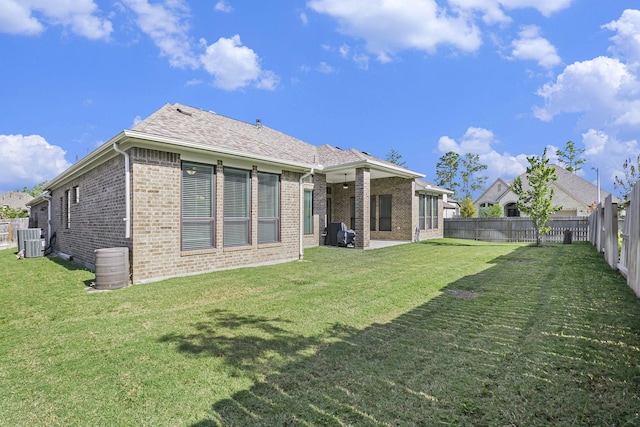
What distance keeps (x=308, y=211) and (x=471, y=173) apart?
4640cm

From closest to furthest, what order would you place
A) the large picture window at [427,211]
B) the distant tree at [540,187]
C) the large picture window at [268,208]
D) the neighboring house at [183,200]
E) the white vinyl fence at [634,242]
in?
the white vinyl fence at [634,242] < the neighboring house at [183,200] < the large picture window at [268,208] < the distant tree at [540,187] < the large picture window at [427,211]

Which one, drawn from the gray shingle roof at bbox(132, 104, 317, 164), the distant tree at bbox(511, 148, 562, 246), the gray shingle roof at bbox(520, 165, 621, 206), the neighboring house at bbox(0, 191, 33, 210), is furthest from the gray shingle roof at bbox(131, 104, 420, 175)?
the neighboring house at bbox(0, 191, 33, 210)

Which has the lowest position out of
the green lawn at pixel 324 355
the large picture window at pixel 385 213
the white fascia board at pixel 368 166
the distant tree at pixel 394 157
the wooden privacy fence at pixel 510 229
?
the green lawn at pixel 324 355

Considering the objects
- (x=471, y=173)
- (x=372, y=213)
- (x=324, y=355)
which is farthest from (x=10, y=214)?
(x=471, y=173)

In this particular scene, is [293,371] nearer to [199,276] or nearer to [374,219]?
[199,276]

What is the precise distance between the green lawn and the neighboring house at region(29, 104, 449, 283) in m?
1.48

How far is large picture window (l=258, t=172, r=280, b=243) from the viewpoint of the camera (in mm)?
9508

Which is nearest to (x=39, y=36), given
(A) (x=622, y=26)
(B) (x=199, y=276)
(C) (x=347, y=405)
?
(B) (x=199, y=276)

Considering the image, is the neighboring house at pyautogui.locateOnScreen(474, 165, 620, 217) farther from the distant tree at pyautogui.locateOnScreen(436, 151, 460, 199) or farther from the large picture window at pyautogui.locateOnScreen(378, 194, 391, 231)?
the large picture window at pyautogui.locateOnScreen(378, 194, 391, 231)

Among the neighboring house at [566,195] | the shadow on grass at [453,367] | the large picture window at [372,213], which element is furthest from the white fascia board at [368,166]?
the neighboring house at [566,195]

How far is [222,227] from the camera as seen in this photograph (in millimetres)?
8352

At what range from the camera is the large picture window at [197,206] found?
770cm

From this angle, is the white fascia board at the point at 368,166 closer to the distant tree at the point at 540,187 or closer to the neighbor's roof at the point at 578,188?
the distant tree at the point at 540,187

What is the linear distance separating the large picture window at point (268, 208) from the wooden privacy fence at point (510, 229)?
617 inches
